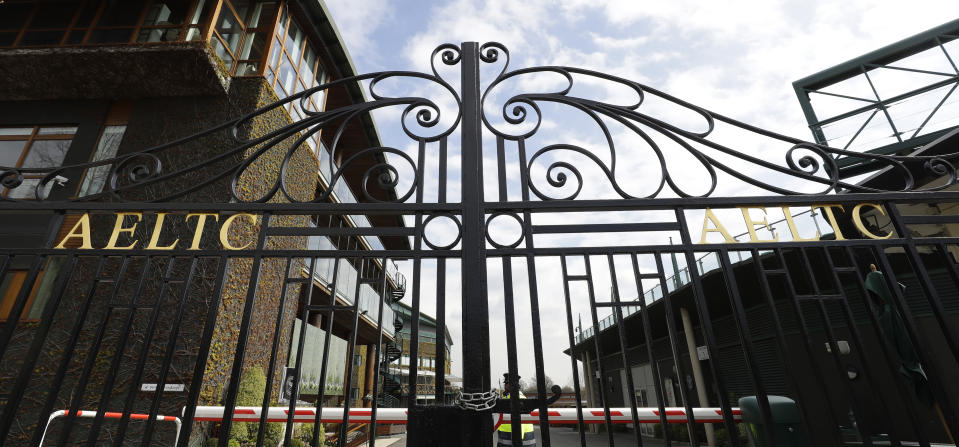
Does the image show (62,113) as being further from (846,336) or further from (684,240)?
(846,336)

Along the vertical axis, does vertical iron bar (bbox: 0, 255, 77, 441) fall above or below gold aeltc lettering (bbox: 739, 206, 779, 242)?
below

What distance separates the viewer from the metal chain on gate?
233cm

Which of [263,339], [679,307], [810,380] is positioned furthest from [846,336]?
[263,339]

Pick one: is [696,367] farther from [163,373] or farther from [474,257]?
[163,373]

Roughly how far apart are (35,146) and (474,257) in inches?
468

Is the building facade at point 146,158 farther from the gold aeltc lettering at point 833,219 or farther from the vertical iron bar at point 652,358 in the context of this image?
the gold aeltc lettering at point 833,219

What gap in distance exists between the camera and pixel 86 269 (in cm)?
771

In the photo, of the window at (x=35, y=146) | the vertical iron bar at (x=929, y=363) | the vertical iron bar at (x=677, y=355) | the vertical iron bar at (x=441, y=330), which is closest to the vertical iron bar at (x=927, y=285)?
the vertical iron bar at (x=929, y=363)

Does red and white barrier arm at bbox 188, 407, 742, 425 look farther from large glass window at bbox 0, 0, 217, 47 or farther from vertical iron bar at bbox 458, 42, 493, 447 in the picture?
large glass window at bbox 0, 0, 217, 47

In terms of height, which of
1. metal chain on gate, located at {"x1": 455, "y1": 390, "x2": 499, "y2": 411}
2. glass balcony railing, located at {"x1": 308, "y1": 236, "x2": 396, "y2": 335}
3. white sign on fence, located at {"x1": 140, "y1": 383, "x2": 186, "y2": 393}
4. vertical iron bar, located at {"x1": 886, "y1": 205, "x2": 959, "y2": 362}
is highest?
glass balcony railing, located at {"x1": 308, "y1": 236, "x2": 396, "y2": 335}

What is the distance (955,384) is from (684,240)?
36.9 ft

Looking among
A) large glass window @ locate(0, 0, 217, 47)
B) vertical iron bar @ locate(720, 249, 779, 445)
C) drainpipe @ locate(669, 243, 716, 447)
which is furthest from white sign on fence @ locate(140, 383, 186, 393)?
drainpipe @ locate(669, 243, 716, 447)

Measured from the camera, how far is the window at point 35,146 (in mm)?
9180

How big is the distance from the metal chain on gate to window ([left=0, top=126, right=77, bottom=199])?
36.5ft
